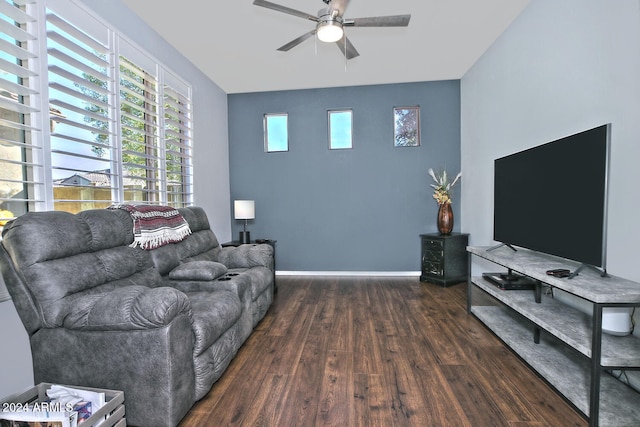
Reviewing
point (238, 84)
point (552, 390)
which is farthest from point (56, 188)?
point (552, 390)

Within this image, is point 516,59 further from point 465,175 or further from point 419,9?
point 465,175

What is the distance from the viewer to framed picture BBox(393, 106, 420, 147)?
4.69m

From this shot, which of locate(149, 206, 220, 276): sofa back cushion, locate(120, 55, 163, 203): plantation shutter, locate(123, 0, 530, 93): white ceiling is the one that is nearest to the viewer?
locate(149, 206, 220, 276): sofa back cushion

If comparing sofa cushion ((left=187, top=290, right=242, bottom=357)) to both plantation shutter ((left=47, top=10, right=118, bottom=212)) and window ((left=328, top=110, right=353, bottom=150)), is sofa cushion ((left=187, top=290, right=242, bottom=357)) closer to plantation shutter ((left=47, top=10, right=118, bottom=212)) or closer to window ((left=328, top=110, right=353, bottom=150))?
plantation shutter ((left=47, top=10, right=118, bottom=212))

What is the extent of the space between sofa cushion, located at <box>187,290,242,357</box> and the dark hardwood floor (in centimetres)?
35

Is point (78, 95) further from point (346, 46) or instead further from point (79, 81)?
point (346, 46)

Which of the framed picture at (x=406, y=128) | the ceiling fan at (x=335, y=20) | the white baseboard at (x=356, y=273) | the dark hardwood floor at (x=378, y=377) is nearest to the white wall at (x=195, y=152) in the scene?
the dark hardwood floor at (x=378, y=377)

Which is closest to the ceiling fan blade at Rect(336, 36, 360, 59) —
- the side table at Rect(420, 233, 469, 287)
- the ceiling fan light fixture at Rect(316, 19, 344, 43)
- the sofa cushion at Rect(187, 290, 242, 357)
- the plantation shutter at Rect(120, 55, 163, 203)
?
the ceiling fan light fixture at Rect(316, 19, 344, 43)

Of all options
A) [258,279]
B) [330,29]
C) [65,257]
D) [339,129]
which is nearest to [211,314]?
[65,257]

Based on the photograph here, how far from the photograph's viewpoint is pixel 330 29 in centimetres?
241

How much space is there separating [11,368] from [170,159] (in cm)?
233

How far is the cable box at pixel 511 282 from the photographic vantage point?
255cm

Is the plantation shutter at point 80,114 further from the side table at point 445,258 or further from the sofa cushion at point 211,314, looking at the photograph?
the side table at point 445,258

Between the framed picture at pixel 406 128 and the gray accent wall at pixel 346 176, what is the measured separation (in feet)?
0.26
